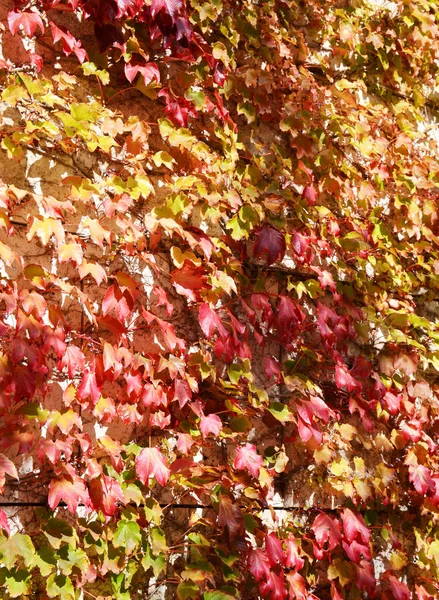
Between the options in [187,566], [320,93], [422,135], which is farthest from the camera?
[422,135]

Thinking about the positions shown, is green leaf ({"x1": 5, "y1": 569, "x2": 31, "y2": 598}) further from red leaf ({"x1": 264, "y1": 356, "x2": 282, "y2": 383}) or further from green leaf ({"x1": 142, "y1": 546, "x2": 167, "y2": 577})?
red leaf ({"x1": 264, "y1": 356, "x2": 282, "y2": 383})

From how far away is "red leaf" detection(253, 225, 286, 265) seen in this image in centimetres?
261

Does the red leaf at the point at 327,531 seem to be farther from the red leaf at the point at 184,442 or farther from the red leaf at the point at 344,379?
the red leaf at the point at 184,442

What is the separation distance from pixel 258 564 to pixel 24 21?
1.91 metres

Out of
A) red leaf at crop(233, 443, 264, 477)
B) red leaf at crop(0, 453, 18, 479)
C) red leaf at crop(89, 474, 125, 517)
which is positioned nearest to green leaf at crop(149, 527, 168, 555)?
red leaf at crop(89, 474, 125, 517)

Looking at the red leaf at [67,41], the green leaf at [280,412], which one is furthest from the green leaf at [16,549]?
the red leaf at [67,41]

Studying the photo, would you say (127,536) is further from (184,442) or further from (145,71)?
(145,71)

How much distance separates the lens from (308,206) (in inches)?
113

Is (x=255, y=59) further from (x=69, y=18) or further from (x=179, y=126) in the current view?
(x=69, y=18)

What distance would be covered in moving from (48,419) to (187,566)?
2.30ft

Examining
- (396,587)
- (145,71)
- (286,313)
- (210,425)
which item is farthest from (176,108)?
(396,587)

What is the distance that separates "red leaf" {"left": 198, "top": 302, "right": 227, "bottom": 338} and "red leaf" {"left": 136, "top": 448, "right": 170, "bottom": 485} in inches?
17.0

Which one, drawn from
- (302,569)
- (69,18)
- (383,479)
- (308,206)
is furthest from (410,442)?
(69,18)

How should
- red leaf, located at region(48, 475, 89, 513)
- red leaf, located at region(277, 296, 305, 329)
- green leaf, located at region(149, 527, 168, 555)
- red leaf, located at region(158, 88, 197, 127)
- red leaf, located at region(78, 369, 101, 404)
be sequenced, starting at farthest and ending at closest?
red leaf, located at region(277, 296, 305, 329) < red leaf, located at region(158, 88, 197, 127) < green leaf, located at region(149, 527, 168, 555) < red leaf, located at region(78, 369, 101, 404) < red leaf, located at region(48, 475, 89, 513)
